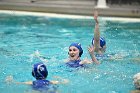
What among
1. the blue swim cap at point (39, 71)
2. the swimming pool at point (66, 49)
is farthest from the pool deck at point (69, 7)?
the blue swim cap at point (39, 71)

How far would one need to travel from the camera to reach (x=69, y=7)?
20.7m

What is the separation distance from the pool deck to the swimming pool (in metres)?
1.43

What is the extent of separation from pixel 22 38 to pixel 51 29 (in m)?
2.46

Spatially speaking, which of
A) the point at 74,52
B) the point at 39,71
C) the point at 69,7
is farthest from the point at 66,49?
the point at 69,7

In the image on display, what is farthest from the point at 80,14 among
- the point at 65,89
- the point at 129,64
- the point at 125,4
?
the point at 65,89

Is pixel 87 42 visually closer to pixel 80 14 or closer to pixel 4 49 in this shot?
A: pixel 4 49

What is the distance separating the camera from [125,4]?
21328 millimetres

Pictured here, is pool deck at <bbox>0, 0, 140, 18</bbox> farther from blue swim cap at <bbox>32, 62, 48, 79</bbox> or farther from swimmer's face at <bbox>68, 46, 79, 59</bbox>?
blue swim cap at <bbox>32, 62, 48, 79</bbox>

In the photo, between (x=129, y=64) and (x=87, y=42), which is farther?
(x=87, y=42)

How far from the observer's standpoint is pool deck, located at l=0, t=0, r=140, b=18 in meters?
19.1

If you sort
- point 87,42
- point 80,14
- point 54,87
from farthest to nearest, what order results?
1. point 80,14
2. point 87,42
3. point 54,87

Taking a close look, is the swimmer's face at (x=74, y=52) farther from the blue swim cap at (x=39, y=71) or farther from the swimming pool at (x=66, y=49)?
the blue swim cap at (x=39, y=71)

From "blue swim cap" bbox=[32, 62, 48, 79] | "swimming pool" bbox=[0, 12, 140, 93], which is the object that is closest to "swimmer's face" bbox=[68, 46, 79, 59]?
"swimming pool" bbox=[0, 12, 140, 93]

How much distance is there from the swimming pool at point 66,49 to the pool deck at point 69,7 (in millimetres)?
1426
